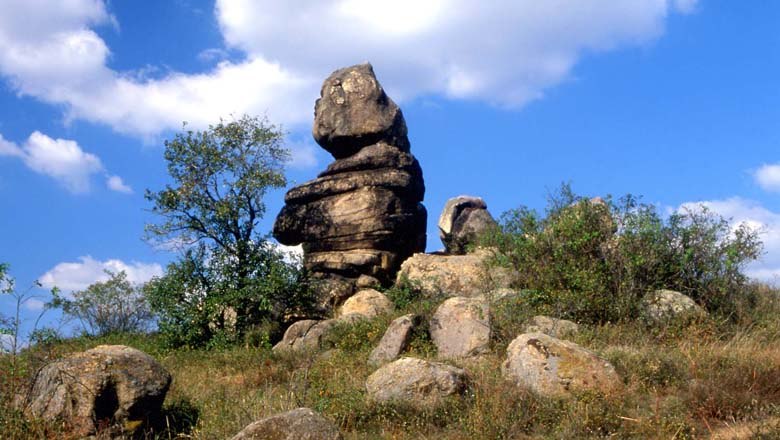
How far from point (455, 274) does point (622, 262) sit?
5953mm

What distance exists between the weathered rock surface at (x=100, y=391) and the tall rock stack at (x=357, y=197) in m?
12.0

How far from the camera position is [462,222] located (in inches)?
1356

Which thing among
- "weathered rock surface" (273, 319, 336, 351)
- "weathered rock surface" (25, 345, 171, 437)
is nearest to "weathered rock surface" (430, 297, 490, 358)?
"weathered rock surface" (273, 319, 336, 351)

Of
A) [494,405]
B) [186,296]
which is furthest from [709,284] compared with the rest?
[186,296]

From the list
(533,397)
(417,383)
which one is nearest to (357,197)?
(417,383)

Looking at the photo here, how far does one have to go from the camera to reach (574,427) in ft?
34.8

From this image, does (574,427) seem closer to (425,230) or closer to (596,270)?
(596,270)

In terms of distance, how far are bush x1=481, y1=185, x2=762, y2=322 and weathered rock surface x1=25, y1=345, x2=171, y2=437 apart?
961 centimetres

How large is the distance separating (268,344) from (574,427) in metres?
12.2

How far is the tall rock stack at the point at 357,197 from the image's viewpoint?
84.2 feet

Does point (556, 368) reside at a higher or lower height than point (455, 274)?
lower

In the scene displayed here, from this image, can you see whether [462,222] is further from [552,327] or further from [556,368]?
[556,368]

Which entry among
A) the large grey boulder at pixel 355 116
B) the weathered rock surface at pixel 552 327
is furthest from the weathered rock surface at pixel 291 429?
the large grey boulder at pixel 355 116

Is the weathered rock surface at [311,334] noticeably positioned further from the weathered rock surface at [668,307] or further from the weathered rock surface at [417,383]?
the weathered rock surface at [668,307]
